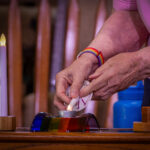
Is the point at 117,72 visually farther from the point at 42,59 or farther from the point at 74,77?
the point at 42,59

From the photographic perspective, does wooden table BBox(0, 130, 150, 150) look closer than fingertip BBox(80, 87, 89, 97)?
Yes

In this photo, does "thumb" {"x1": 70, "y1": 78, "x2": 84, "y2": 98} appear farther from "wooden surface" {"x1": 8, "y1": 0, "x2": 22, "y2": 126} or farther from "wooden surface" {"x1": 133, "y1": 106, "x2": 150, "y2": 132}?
"wooden surface" {"x1": 8, "y1": 0, "x2": 22, "y2": 126}

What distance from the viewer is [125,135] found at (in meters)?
0.54

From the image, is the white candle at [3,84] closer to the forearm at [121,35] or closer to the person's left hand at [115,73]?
the person's left hand at [115,73]

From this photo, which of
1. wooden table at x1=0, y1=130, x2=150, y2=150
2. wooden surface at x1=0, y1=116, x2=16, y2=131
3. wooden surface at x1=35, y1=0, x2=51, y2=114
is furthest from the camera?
wooden surface at x1=35, y1=0, x2=51, y2=114

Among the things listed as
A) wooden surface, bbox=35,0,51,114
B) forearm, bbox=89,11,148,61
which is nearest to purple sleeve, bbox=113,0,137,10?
forearm, bbox=89,11,148,61

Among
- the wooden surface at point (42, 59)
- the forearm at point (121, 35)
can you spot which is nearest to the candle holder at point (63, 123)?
the forearm at point (121, 35)

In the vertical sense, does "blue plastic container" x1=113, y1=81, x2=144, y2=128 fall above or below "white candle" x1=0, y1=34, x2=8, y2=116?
below

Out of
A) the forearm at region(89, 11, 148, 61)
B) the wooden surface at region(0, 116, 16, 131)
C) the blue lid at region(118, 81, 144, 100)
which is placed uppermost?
the forearm at region(89, 11, 148, 61)

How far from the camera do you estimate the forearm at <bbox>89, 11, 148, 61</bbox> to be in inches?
38.0

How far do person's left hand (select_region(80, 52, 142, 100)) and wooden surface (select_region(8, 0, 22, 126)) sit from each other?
117 centimetres

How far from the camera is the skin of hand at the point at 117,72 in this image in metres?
0.81

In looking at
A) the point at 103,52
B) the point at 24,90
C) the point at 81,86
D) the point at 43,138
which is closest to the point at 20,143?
the point at 43,138

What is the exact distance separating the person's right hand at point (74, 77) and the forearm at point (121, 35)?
8cm
